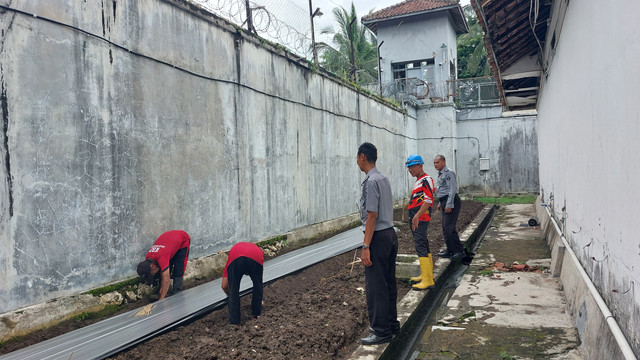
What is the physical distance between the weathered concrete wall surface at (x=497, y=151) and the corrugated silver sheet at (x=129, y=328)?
1719 cm

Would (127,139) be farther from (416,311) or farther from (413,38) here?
(413,38)

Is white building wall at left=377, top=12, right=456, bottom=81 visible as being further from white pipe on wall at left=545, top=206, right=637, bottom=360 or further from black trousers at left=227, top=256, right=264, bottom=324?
black trousers at left=227, top=256, right=264, bottom=324

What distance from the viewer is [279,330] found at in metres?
4.31

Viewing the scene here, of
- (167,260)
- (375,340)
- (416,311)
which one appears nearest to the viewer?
(375,340)

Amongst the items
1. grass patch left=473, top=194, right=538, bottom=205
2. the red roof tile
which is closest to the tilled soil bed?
grass patch left=473, top=194, right=538, bottom=205

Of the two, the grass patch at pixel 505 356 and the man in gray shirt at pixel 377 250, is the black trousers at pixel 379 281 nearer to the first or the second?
the man in gray shirt at pixel 377 250

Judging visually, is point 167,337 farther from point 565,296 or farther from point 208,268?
point 565,296

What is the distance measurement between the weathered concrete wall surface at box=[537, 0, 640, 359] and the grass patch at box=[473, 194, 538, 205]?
1432 cm

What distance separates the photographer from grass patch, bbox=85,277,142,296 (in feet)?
15.5

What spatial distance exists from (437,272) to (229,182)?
342cm

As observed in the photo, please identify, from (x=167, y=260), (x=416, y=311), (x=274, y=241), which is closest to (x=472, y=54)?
(x=274, y=241)

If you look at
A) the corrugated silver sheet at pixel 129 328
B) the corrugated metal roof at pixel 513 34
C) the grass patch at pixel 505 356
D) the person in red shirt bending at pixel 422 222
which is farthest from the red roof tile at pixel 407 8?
the grass patch at pixel 505 356

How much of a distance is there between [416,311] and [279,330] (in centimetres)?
167

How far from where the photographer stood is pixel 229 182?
22.4ft
